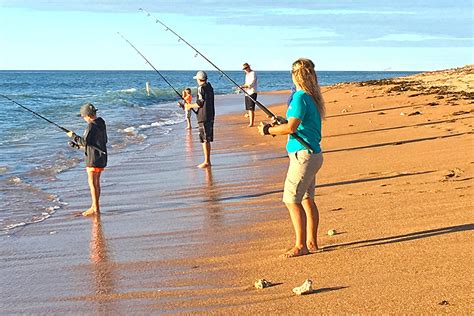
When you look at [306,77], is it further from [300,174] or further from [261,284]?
[261,284]

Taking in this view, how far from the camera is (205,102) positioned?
35.1 ft

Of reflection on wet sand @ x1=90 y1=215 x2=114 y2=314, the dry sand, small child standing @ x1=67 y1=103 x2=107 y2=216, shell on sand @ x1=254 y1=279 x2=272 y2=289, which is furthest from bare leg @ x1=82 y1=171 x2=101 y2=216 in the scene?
shell on sand @ x1=254 y1=279 x2=272 y2=289

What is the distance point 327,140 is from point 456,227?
7.74 m

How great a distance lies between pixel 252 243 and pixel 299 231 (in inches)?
25.0

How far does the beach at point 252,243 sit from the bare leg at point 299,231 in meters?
0.11

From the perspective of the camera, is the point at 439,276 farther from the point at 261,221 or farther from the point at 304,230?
the point at 261,221

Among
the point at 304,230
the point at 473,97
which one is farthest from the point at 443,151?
the point at 473,97

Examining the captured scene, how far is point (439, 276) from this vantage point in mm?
4316

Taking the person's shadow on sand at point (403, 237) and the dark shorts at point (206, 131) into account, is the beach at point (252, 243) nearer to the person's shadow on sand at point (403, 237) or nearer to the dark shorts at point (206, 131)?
the person's shadow on sand at point (403, 237)

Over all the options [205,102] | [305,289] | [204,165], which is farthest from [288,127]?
[205,102]

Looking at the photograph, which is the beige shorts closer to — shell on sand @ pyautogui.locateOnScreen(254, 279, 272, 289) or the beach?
the beach

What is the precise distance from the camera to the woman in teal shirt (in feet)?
16.4

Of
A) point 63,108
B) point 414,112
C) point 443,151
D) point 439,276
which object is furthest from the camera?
point 63,108

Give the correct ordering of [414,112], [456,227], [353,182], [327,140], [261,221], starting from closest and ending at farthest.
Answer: [456,227] < [261,221] < [353,182] < [327,140] < [414,112]
